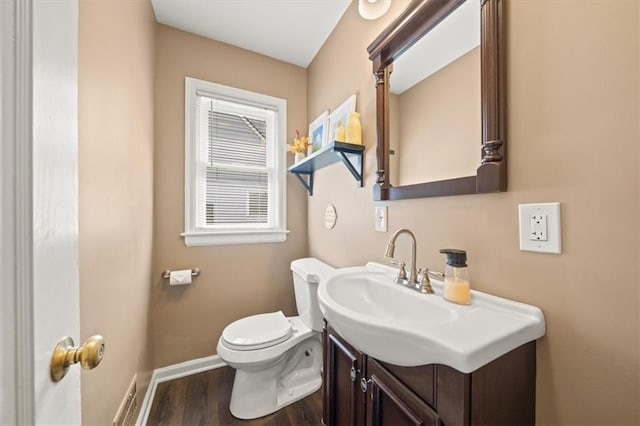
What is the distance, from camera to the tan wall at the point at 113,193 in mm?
762

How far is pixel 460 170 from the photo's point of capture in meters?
0.89

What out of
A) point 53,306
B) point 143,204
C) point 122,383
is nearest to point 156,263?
point 143,204

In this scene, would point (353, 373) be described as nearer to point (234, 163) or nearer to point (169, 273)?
point (169, 273)

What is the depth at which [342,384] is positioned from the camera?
3.35ft

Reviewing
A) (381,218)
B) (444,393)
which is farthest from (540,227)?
(381,218)

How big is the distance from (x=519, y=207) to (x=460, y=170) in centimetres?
23

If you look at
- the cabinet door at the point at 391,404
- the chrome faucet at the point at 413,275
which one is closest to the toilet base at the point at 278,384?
the cabinet door at the point at 391,404

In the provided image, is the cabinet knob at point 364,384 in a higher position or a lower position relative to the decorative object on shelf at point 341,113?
lower

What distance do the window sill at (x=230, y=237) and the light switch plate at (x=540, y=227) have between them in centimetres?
162

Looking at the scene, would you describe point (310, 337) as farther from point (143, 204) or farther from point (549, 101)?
point (549, 101)

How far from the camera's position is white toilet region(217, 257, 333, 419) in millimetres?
1351

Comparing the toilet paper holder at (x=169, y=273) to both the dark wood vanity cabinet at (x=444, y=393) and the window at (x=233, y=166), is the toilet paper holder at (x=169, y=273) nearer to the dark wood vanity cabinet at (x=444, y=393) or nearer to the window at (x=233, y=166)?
the window at (x=233, y=166)

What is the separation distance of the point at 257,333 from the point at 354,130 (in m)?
1.32

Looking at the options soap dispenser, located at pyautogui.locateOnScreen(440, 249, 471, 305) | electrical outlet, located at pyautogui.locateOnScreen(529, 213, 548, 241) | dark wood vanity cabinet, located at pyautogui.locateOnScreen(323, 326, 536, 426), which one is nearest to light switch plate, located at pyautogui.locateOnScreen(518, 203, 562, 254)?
electrical outlet, located at pyautogui.locateOnScreen(529, 213, 548, 241)
